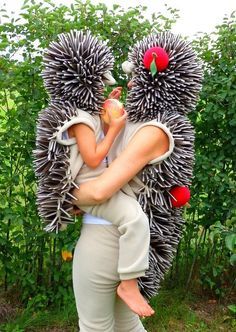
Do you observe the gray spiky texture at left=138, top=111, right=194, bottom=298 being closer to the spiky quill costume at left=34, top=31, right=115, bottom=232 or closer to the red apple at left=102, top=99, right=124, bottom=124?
the red apple at left=102, top=99, right=124, bottom=124

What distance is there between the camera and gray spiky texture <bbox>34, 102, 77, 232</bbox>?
2164 millimetres

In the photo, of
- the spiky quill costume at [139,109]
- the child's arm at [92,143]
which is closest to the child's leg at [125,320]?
the spiky quill costume at [139,109]

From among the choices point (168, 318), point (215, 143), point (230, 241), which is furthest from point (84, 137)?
point (168, 318)

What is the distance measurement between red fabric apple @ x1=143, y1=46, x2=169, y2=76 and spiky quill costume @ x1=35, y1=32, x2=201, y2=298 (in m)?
0.03

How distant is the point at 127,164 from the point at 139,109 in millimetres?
255

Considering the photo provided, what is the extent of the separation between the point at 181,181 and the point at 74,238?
1203 mm

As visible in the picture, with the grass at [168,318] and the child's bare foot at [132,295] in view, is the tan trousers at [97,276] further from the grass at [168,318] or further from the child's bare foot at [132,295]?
the grass at [168,318]

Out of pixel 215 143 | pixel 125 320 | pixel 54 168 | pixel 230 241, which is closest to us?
pixel 54 168

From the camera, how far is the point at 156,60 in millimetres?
2141

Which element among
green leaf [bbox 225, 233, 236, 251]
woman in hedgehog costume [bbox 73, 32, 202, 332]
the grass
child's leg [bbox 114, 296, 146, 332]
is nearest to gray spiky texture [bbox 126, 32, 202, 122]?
woman in hedgehog costume [bbox 73, 32, 202, 332]

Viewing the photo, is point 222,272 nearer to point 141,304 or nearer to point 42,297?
point 42,297

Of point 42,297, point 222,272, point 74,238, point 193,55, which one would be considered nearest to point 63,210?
point 193,55

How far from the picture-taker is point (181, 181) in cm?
228

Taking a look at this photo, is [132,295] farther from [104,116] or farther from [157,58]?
[157,58]
